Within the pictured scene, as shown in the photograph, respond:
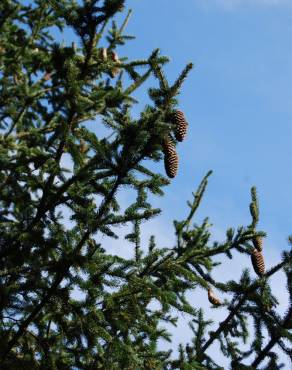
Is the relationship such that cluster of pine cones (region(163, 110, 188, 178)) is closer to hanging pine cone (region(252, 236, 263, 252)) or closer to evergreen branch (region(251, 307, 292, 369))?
hanging pine cone (region(252, 236, 263, 252))

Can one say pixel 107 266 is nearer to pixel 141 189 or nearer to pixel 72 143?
pixel 141 189

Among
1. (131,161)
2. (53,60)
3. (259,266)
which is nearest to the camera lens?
(131,161)

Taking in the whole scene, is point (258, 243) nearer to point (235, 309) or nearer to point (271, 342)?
point (235, 309)

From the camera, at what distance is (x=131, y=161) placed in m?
4.71

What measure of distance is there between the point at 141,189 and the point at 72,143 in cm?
81

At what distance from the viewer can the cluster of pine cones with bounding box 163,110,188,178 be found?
15.2ft

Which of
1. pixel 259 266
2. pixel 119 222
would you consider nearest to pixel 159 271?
pixel 119 222

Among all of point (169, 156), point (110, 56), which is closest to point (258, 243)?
point (169, 156)

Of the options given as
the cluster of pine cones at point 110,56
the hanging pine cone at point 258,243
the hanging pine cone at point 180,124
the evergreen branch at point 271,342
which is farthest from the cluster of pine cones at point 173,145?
the evergreen branch at point 271,342

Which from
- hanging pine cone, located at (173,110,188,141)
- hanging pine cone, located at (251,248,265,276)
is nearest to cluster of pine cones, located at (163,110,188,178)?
hanging pine cone, located at (173,110,188,141)

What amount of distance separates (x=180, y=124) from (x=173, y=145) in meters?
0.26

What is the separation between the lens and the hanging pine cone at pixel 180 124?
182 inches

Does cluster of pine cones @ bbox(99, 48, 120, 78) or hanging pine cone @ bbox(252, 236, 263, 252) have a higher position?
cluster of pine cones @ bbox(99, 48, 120, 78)

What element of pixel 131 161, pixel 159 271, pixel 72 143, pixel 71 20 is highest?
pixel 71 20
